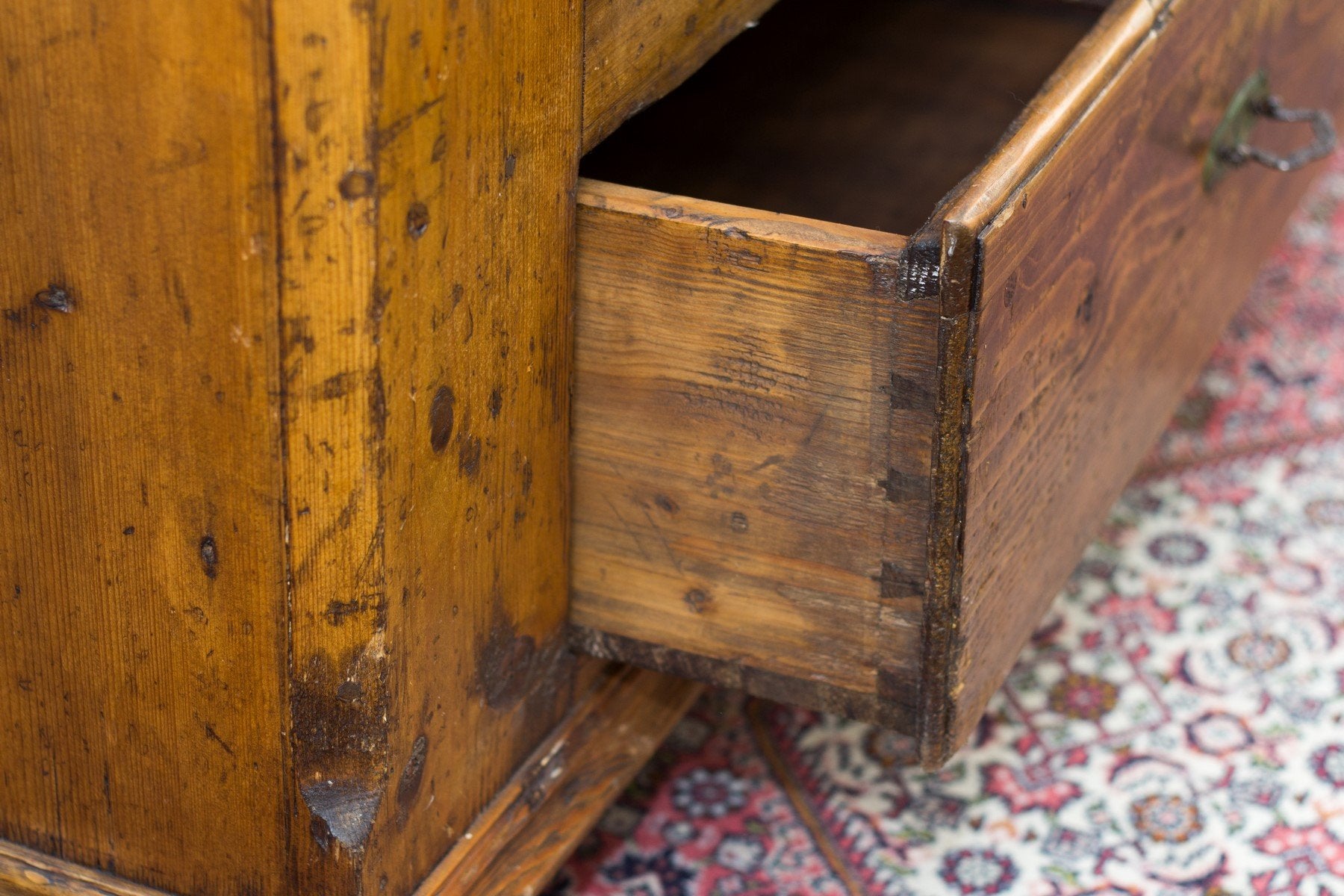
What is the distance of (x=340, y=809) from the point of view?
0.77 m

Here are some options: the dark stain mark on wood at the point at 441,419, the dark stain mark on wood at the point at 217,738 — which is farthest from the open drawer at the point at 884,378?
the dark stain mark on wood at the point at 217,738

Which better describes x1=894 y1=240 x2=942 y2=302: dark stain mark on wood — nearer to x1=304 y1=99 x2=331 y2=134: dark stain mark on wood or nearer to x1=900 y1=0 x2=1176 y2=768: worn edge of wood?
x1=900 y1=0 x2=1176 y2=768: worn edge of wood

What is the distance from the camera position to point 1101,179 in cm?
85

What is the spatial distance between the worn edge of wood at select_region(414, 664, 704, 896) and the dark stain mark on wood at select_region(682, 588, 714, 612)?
134 millimetres

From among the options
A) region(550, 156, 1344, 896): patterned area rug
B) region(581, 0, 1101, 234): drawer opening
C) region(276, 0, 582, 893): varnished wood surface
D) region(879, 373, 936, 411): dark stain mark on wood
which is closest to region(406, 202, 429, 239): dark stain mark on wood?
region(276, 0, 582, 893): varnished wood surface

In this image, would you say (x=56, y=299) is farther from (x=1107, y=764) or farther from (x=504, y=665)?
(x=1107, y=764)

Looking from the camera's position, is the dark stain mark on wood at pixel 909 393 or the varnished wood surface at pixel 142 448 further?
the dark stain mark on wood at pixel 909 393

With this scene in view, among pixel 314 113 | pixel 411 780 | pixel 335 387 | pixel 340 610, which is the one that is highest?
pixel 314 113

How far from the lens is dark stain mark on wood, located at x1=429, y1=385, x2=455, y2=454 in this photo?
2.41 ft

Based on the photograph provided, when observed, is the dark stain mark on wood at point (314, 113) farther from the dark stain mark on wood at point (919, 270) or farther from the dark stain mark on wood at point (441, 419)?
the dark stain mark on wood at point (919, 270)

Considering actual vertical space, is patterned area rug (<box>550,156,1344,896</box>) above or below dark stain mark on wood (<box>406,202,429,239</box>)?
below

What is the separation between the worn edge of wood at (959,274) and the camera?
718mm

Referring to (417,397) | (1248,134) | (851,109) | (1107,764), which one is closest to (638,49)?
(417,397)

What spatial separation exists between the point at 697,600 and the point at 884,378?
0.59ft
